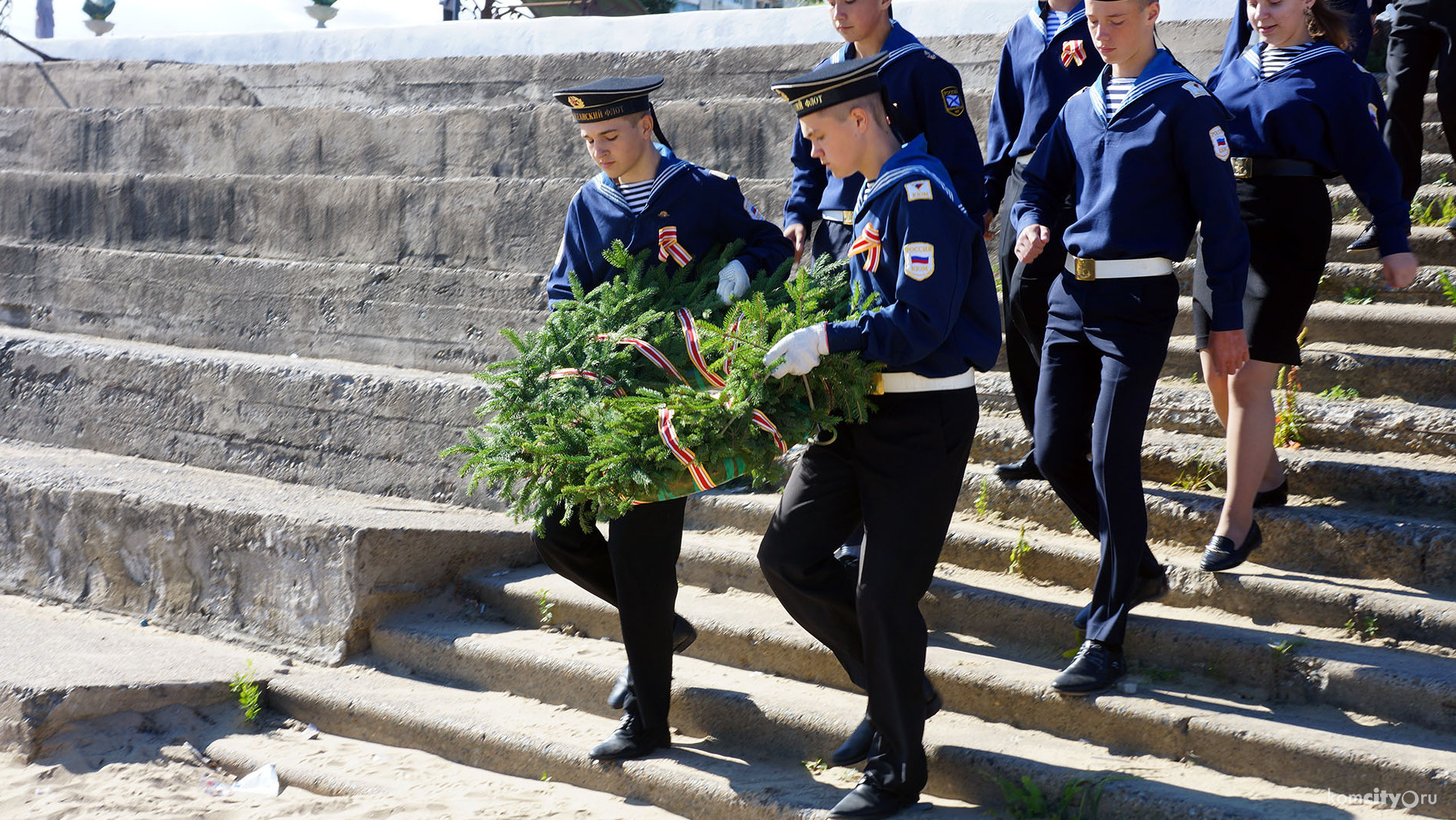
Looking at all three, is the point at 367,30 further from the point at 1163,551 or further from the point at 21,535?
the point at 1163,551

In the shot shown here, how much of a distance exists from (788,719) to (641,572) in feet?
2.11

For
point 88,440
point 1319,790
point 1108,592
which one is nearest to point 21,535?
point 88,440

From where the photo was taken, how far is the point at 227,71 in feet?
29.9

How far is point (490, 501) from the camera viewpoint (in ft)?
18.8

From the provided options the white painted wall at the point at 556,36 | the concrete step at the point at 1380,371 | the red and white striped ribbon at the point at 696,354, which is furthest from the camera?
the white painted wall at the point at 556,36

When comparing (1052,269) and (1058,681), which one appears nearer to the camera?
(1058,681)

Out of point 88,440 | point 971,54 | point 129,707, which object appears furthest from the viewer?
point 88,440

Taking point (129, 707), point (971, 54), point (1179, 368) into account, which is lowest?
point (129, 707)

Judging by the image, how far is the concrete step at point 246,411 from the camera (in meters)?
5.98

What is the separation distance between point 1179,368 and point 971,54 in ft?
8.14

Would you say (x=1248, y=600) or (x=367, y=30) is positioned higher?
(x=367, y=30)

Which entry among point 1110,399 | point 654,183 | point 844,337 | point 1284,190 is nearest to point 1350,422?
point 1284,190

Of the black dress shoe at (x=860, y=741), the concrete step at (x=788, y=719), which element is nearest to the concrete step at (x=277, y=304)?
the concrete step at (x=788, y=719)

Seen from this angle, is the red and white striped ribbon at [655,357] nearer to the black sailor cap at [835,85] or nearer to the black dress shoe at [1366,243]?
the black sailor cap at [835,85]
